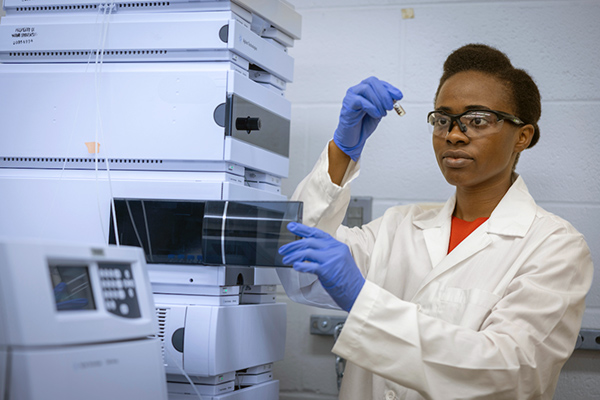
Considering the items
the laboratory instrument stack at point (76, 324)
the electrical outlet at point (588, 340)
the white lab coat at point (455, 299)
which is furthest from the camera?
the electrical outlet at point (588, 340)

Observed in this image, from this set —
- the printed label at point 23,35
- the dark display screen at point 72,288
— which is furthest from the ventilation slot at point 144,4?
the dark display screen at point 72,288

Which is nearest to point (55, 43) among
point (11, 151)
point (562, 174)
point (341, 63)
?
→ point (11, 151)

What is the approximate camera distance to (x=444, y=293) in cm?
121

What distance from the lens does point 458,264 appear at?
1.23 metres

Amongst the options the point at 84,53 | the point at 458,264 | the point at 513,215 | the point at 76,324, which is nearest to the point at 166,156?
the point at 84,53

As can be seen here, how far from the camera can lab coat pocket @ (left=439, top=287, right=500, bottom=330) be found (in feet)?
3.72

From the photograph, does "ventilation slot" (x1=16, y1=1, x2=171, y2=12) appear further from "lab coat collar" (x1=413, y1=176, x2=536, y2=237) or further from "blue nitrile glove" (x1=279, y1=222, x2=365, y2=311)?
"lab coat collar" (x1=413, y1=176, x2=536, y2=237)

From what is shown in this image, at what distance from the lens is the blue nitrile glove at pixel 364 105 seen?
121 cm

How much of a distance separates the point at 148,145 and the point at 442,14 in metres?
1.05

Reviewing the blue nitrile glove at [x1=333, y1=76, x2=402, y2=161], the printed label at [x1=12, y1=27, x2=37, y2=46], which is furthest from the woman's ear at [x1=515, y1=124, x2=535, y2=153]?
the printed label at [x1=12, y1=27, x2=37, y2=46]

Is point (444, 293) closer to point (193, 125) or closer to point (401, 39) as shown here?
point (193, 125)

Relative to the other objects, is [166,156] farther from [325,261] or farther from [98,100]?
[325,261]

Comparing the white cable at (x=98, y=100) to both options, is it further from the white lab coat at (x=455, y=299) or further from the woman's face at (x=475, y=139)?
the woman's face at (x=475, y=139)

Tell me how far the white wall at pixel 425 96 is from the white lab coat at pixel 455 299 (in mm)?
344
